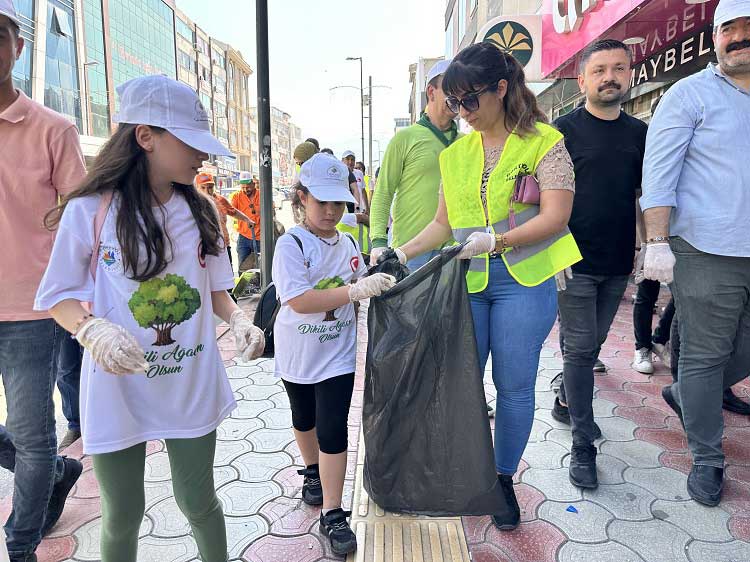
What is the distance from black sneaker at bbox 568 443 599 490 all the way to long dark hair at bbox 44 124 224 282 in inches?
80.9

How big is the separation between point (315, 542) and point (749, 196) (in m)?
2.25

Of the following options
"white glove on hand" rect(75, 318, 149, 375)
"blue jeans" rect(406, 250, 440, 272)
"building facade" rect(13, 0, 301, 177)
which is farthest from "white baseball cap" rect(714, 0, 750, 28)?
"building facade" rect(13, 0, 301, 177)

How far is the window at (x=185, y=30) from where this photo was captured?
2179 inches

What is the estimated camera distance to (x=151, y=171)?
142 cm

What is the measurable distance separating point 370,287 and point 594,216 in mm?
1305

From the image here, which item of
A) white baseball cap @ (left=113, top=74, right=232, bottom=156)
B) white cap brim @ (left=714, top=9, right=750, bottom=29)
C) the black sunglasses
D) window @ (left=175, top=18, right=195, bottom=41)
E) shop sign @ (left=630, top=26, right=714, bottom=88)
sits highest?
window @ (left=175, top=18, right=195, bottom=41)

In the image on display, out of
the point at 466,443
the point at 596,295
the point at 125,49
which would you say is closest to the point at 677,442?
the point at 596,295

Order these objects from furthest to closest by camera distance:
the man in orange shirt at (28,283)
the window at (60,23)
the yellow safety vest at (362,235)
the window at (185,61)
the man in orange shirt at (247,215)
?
the window at (185,61)
the window at (60,23)
the man in orange shirt at (247,215)
the yellow safety vest at (362,235)
the man in orange shirt at (28,283)

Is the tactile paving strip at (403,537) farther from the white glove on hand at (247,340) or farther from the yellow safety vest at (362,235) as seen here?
the yellow safety vest at (362,235)

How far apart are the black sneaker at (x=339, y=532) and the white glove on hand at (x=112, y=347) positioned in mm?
1069

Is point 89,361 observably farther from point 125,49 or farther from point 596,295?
point 125,49

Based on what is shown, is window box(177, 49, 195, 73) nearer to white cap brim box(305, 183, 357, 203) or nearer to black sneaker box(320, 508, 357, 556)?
white cap brim box(305, 183, 357, 203)

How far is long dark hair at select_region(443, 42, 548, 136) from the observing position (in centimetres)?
191

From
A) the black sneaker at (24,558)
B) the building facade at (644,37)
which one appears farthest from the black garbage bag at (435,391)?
the building facade at (644,37)
